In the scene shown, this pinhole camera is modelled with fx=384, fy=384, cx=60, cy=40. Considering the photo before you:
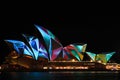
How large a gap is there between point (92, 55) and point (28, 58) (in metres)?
20.5

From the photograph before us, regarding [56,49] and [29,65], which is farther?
[29,65]

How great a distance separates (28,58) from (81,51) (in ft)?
49.2

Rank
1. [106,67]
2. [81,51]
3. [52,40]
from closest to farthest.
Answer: [52,40], [81,51], [106,67]

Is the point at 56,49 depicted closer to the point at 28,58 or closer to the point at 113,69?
the point at 28,58

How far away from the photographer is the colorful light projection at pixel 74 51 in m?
107

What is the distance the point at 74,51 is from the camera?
10850cm

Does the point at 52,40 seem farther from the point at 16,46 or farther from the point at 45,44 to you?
the point at 16,46

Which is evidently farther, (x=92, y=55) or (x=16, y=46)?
(x=92, y=55)

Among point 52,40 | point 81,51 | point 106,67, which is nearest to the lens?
point 52,40

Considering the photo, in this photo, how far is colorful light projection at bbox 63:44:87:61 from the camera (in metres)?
107

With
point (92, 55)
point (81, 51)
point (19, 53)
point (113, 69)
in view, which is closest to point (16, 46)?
point (19, 53)

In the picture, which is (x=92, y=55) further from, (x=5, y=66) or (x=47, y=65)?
(x=5, y=66)

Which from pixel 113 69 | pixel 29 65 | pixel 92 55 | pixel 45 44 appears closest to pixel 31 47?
pixel 45 44

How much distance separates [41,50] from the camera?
337ft
